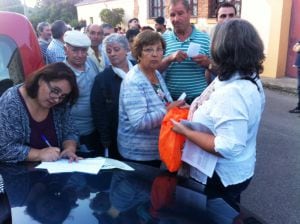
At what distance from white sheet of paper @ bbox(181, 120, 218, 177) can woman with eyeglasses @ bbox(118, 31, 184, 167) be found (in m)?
0.38

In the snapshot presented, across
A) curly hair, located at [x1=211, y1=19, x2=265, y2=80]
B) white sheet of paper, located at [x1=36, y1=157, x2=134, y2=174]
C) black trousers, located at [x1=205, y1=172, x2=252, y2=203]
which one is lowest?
black trousers, located at [x1=205, y1=172, x2=252, y2=203]

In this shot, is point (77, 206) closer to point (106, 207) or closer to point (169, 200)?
point (106, 207)

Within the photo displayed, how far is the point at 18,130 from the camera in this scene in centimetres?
219

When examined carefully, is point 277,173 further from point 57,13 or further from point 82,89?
point 57,13

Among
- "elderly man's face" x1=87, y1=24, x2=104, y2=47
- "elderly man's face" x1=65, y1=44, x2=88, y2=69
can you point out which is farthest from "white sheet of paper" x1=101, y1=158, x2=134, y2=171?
"elderly man's face" x1=87, y1=24, x2=104, y2=47

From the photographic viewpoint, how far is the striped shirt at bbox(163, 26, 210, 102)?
3.16 metres

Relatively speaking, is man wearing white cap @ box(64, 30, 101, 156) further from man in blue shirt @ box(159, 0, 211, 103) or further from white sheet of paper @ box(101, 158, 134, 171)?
white sheet of paper @ box(101, 158, 134, 171)

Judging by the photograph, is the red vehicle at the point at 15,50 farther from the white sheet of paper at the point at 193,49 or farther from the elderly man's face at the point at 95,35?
the elderly man's face at the point at 95,35

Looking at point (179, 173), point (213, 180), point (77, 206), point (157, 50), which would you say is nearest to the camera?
point (77, 206)

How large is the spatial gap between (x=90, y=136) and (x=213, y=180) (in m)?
1.55

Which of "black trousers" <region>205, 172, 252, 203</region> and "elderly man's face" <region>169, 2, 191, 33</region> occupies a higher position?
"elderly man's face" <region>169, 2, 191, 33</region>

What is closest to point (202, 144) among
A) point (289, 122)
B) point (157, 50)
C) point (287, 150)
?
point (157, 50)

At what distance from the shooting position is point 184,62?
3.14m

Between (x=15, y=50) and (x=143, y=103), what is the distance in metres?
1.07
